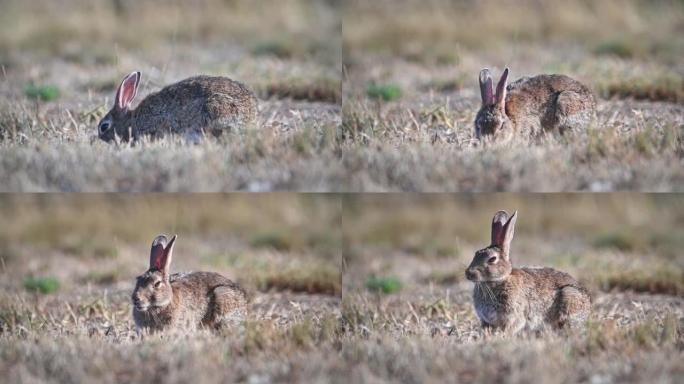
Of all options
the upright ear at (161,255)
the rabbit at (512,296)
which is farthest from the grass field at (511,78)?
the upright ear at (161,255)

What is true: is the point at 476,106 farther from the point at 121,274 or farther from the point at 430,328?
the point at 121,274

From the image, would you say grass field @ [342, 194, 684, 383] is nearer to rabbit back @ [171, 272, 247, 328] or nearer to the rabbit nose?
the rabbit nose

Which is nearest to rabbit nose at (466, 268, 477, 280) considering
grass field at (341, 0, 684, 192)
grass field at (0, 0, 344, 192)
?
grass field at (341, 0, 684, 192)

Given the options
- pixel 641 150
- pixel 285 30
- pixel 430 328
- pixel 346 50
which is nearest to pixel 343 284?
pixel 430 328

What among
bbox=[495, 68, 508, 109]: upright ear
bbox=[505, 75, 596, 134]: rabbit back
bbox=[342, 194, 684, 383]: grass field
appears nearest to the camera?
bbox=[342, 194, 684, 383]: grass field

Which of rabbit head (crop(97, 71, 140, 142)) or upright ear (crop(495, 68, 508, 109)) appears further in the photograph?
rabbit head (crop(97, 71, 140, 142))
